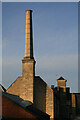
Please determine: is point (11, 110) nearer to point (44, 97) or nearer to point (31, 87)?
point (31, 87)

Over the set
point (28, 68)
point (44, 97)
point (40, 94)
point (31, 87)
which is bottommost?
point (44, 97)

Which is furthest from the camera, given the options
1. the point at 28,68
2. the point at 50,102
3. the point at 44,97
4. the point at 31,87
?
A: the point at 44,97

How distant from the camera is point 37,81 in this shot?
27.2 meters

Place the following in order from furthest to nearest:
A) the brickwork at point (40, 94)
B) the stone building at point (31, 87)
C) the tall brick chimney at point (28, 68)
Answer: the brickwork at point (40, 94), the stone building at point (31, 87), the tall brick chimney at point (28, 68)

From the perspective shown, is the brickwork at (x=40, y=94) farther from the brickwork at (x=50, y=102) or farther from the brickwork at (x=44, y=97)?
the brickwork at (x=50, y=102)

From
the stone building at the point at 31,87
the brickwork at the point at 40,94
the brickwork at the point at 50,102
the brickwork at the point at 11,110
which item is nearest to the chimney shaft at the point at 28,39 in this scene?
the stone building at the point at 31,87

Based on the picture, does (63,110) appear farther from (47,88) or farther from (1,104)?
(1,104)

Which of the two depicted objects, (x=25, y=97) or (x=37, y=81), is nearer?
(x=25, y=97)

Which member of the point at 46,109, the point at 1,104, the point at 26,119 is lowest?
the point at 46,109

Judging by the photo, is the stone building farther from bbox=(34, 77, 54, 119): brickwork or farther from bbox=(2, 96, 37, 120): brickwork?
bbox=(2, 96, 37, 120): brickwork

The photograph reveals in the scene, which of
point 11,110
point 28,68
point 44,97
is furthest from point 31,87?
point 11,110

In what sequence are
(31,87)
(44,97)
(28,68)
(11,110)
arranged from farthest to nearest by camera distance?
1. (44,97)
2. (28,68)
3. (31,87)
4. (11,110)

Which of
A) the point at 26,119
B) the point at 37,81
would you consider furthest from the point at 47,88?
the point at 26,119

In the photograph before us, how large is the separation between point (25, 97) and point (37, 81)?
289 cm
